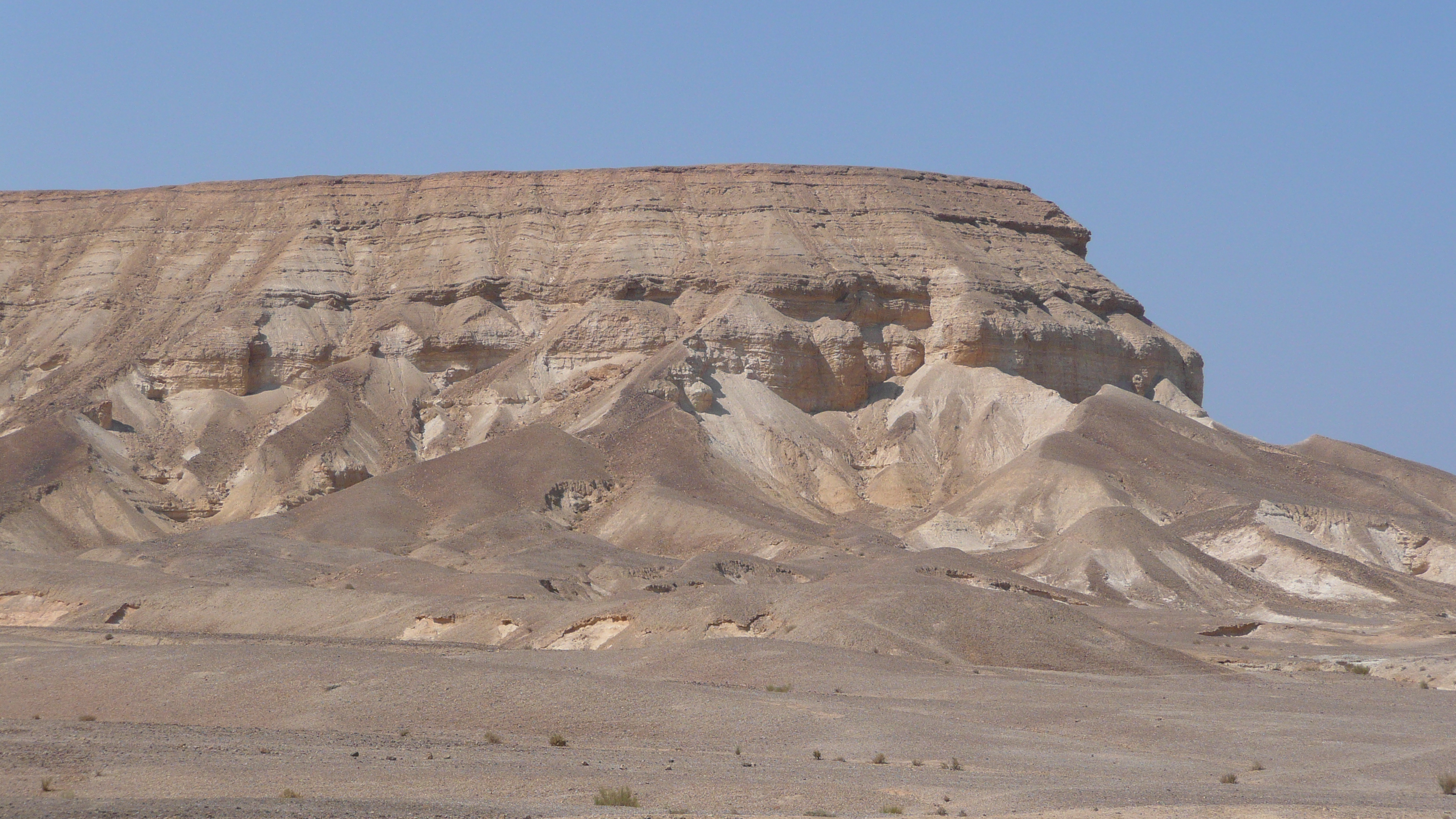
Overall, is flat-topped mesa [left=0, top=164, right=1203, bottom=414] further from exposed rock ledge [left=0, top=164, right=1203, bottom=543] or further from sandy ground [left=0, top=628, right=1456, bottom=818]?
sandy ground [left=0, top=628, right=1456, bottom=818]

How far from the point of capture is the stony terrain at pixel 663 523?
72.0 ft

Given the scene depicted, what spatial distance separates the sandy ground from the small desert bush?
0.25 meters

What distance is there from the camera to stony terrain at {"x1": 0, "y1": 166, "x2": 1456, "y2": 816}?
22.0 meters

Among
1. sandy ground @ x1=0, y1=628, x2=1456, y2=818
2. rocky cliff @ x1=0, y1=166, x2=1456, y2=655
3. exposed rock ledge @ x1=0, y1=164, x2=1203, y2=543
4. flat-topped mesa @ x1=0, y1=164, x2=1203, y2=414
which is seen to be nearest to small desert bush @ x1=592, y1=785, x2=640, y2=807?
sandy ground @ x1=0, y1=628, x2=1456, y2=818

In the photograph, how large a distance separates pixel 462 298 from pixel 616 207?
9.80 m

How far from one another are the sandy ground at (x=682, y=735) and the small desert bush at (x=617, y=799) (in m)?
0.25

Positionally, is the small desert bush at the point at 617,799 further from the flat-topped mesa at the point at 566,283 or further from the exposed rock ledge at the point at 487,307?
the flat-topped mesa at the point at 566,283

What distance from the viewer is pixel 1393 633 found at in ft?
159

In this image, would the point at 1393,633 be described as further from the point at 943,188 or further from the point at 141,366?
the point at 141,366

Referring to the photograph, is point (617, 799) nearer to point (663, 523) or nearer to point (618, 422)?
point (663, 523)

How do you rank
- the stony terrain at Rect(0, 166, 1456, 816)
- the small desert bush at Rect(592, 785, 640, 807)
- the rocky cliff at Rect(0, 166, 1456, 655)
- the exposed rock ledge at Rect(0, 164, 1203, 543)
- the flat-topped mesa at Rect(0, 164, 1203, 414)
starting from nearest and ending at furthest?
the small desert bush at Rect(592, 785, 640, 807)
the stony terrain at Rect(0, 166, 1456, 816)
the rocky cliff at Rect(0, 166, 1456, 655)
the exposed rock ledge at Rect(0, 164, 1203, 543)
the flat-topped mesa at Rect(0, 164, 1203, 414)

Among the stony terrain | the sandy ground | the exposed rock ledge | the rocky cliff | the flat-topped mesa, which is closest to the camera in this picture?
the sandy ground

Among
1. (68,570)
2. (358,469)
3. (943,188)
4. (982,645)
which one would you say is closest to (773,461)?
(358,469)

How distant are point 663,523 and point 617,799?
45.0 metres
